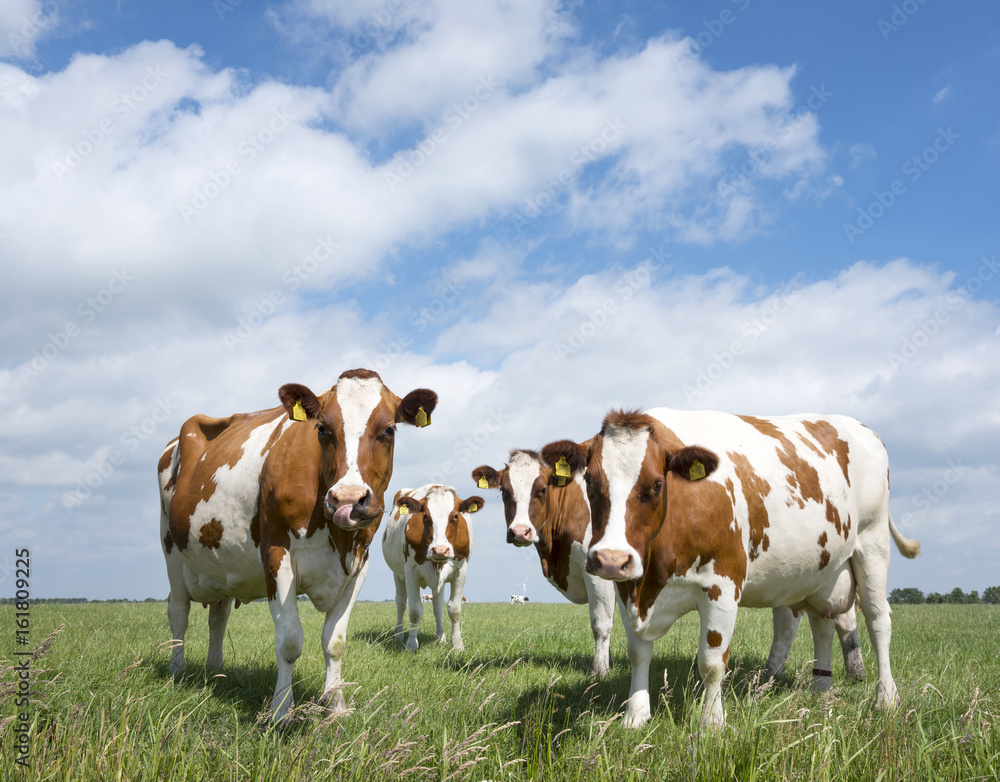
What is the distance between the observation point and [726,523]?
6152 mm

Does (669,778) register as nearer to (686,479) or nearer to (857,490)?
(686,479)

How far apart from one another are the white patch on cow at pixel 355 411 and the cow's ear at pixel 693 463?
8.19 feet

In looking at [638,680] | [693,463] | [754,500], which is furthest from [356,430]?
[754,500]

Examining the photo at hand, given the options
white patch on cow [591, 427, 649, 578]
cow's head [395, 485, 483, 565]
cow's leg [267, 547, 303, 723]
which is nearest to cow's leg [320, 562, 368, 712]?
cow's leg [267, 547, 303, 723]

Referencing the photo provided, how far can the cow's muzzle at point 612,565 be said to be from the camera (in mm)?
5082

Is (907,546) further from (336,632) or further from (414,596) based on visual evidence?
(414,596)

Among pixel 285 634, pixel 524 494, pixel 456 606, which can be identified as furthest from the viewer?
pixel 456 606

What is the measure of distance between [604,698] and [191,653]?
6279 mm

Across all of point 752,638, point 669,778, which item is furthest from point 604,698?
point 752,638

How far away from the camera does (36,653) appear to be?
405cm

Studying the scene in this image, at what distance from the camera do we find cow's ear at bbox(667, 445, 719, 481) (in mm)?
5766

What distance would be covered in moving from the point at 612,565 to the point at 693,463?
1282 millimetres

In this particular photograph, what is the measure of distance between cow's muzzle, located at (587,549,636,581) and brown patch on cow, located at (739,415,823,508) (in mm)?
2615

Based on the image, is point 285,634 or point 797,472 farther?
point 797,472
